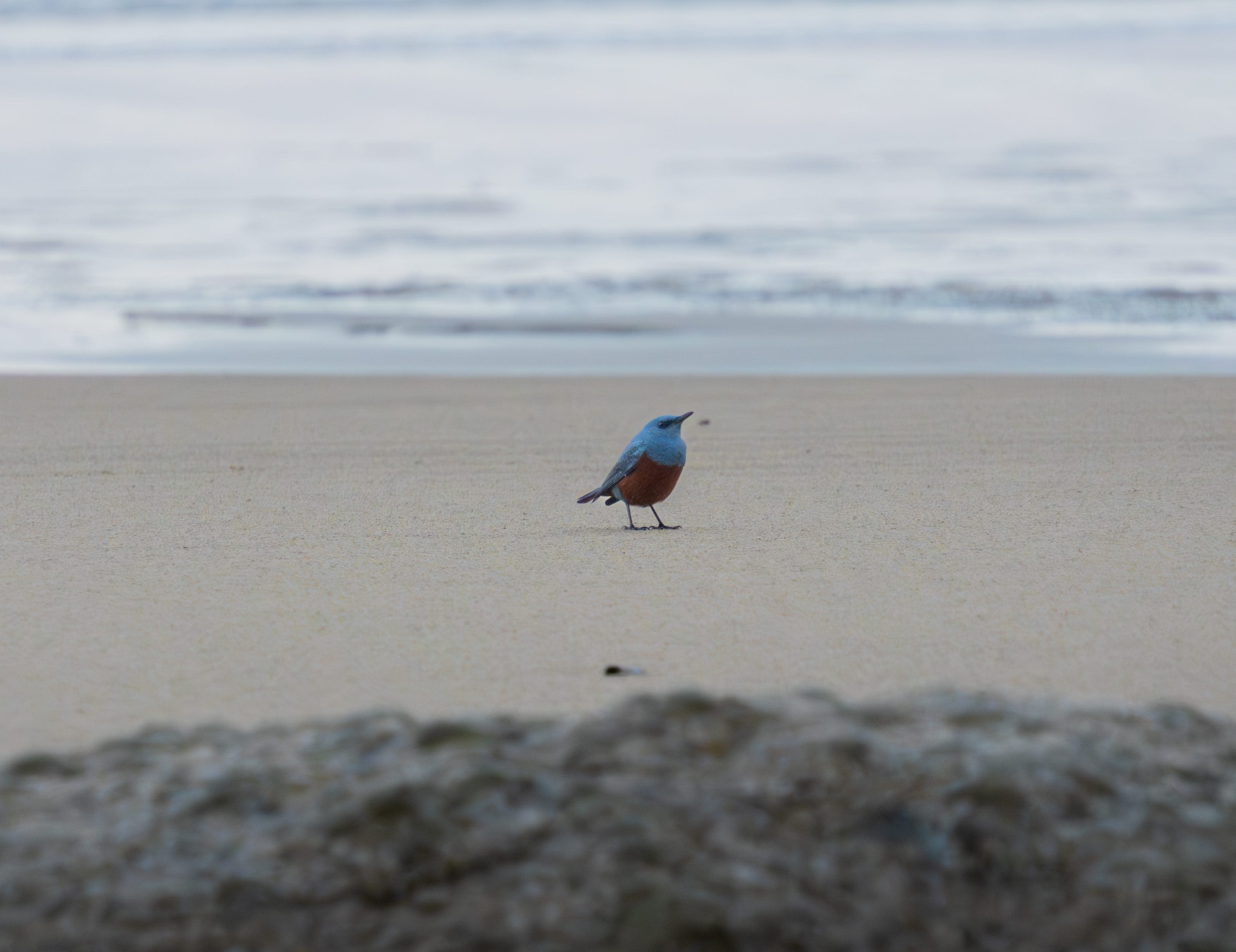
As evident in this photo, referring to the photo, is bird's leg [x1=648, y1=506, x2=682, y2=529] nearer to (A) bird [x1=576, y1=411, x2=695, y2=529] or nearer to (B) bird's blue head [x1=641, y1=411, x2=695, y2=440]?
(A) bird [x1=576, y1=411, x2=695, y2=529]

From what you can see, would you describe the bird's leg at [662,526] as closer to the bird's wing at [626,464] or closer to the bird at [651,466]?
the bird at [651,466]

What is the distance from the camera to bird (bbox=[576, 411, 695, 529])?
205 inches

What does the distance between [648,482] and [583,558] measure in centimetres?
52

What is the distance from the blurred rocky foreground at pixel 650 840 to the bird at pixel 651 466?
2.32 m

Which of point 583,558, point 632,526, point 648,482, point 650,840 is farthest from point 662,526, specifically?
point 650,840

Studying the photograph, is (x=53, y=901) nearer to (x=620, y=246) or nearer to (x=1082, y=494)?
(x=1082, y=494)

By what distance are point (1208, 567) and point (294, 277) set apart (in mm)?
12299

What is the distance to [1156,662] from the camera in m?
3.66

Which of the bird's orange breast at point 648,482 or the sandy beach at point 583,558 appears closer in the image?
the sandy beach at point 583,558

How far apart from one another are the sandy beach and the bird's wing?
222 mm

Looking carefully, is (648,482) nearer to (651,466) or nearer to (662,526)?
(651,466)

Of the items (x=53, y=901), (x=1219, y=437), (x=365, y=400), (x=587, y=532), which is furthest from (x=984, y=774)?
(x=365, y=400)

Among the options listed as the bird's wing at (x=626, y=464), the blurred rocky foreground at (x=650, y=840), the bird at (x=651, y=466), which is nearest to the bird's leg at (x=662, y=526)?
the bird at (x=651, y=466)

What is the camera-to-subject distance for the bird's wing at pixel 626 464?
17.1 feet
